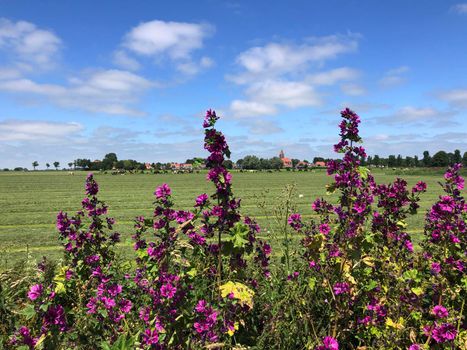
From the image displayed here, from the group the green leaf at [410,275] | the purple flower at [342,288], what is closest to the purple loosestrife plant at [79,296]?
the purple flower at [342,288]

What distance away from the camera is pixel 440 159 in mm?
147625

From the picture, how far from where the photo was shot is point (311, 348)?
2.77 metres

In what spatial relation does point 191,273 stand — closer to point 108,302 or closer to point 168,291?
point 168,291

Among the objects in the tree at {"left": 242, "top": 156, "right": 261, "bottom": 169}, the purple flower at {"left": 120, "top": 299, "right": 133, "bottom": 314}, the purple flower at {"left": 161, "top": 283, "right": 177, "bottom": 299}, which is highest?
the tree at {"left": 242, "top": 156, "right": 261, "bottom": 169}

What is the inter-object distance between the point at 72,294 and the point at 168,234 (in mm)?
2262

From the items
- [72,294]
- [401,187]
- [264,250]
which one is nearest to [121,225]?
[72,294]

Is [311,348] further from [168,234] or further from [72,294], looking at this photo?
[72,294]

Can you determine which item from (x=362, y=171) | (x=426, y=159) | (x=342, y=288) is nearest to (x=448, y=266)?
(x=342, y=288)

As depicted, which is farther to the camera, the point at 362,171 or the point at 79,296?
the point at 79,296

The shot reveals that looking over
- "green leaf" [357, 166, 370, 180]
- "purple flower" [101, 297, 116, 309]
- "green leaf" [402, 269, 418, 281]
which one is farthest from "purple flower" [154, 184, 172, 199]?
"green leaf" [402, 269, 418, 281]

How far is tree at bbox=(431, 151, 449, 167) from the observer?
14525 centimetres

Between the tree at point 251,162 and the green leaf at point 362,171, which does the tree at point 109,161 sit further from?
the green leaf at point 362,171

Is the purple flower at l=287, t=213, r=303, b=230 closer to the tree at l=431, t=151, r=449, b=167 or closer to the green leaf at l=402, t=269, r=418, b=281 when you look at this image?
the green leaf at l=402, t=269, r=418, b=281

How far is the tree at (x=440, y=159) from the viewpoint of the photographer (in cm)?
14525
